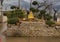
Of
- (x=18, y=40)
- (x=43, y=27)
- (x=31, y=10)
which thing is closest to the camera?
(x=18, y=40)

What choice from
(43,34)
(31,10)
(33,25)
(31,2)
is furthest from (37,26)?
(31,2)

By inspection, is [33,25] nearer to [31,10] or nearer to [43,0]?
[31,10]

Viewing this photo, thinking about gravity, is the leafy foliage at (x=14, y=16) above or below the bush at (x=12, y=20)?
above

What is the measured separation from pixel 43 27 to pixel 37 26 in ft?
0.39

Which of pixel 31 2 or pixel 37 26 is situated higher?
pixel 31 2

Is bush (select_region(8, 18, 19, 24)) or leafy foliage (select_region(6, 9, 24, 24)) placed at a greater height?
leafy foliage (select_region(6, 9, 24, 24))

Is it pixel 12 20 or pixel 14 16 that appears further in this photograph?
pixel 14 16

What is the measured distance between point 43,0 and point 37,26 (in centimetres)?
142

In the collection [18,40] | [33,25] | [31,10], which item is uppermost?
[31,10]

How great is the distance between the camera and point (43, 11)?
15.2 ft

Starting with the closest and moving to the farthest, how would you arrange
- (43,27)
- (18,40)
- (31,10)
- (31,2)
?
(18,40), (43,27), (31,10), (31,2)

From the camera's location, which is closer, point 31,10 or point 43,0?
point 31,10

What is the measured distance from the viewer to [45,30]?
350 centimetres

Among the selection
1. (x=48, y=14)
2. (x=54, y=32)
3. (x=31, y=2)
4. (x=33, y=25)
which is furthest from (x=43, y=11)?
(x=54, y=32)
